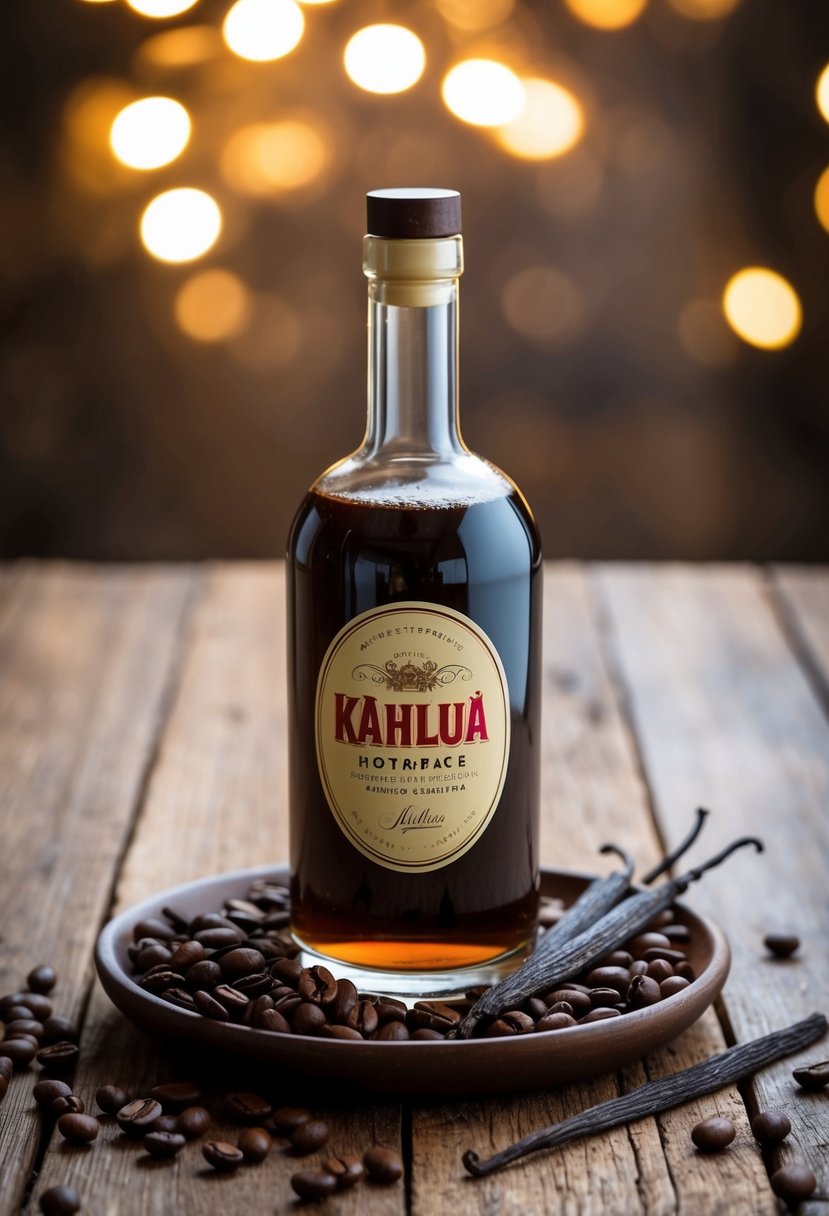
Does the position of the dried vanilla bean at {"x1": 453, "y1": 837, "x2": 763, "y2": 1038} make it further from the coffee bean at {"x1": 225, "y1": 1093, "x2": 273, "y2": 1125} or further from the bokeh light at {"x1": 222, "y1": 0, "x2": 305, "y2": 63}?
the bokeh light at {"x1": 222, "y1": 0, "x2": 305, "y2": 63}

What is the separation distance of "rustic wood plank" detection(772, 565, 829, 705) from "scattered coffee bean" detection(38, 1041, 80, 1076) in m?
1.08

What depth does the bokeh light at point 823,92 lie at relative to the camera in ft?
8.27

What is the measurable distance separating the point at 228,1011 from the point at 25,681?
992 millimetres

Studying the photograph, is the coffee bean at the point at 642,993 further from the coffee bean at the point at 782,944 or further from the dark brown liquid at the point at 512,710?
the coffee bean at the point at 782,944

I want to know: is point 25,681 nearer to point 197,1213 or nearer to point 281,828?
point 281,828

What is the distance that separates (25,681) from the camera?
1866mm

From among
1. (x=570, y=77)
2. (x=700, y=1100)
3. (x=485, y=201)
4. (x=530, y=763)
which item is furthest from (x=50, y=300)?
(x=700, y=1100)

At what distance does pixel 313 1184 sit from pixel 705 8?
2.17m

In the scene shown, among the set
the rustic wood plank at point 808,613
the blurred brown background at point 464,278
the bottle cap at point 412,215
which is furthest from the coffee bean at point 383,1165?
the blurred brown background at point 464,278

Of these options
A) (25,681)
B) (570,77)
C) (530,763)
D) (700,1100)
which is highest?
(570,77)

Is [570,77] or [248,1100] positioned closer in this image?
[248,1100]

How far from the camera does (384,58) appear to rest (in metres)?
2.54

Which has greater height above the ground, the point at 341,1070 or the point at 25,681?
the point at 341,1070

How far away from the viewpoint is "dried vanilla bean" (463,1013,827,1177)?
2.89ft
